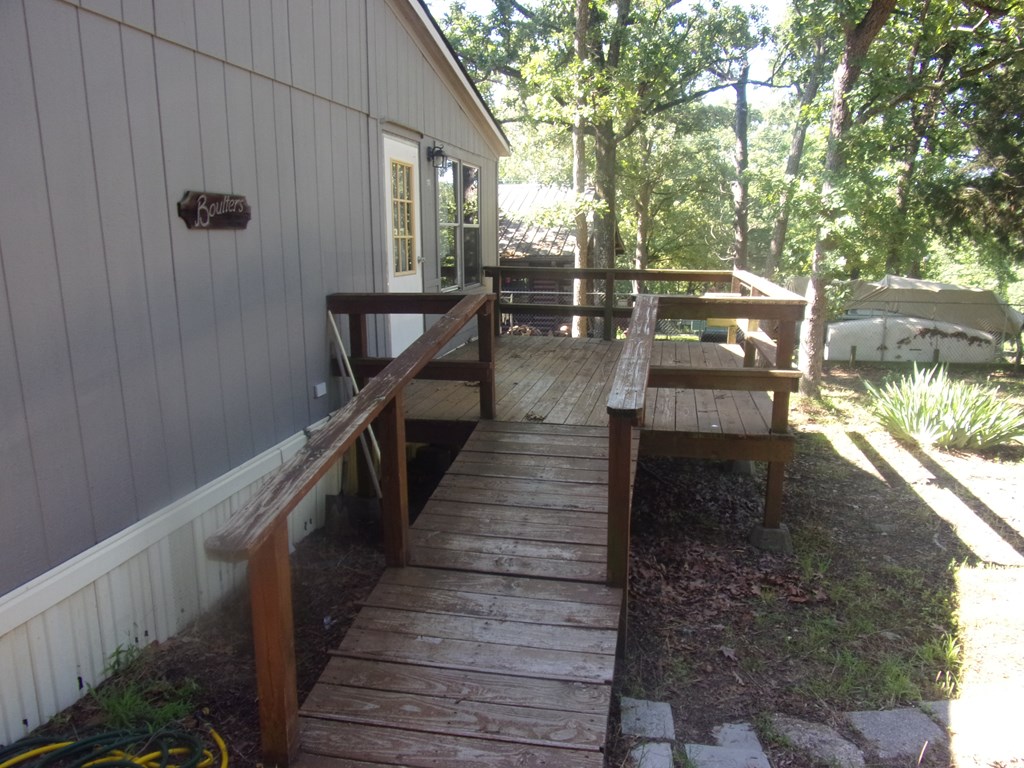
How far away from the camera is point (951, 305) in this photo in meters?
14.9

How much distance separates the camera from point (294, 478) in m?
2.27

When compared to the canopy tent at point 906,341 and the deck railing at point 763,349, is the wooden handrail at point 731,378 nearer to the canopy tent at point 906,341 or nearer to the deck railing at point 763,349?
the deck railing at point 763,349

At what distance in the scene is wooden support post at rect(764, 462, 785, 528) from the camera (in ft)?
16.7

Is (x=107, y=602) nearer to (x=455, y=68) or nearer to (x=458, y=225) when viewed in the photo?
(x=458, y=225)

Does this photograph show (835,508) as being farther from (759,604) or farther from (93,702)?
(93,702)

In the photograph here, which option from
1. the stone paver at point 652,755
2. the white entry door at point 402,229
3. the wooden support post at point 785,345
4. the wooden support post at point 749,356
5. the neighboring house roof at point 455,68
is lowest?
the stone paver at point 652,755

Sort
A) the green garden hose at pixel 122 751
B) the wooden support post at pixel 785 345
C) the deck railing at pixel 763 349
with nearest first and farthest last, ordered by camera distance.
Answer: the green garden hose at pixel 122 751, the deck railing at pixel 763 349, the wooden support post at pixel 785 345

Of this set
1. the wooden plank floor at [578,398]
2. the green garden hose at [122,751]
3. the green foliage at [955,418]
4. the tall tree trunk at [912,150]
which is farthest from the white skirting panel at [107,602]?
the tall tree trunk at [912,150]

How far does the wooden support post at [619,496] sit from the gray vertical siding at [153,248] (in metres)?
1.99

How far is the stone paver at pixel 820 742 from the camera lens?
8.96 feet

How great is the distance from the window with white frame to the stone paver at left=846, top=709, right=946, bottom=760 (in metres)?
5.56

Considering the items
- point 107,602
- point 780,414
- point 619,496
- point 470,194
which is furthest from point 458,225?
point 107,602

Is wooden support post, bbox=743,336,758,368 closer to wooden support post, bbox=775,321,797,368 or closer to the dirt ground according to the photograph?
the dirt ground

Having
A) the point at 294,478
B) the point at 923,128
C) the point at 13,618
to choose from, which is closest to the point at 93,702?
the point at 13,618
